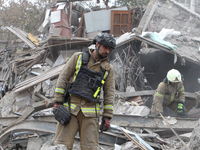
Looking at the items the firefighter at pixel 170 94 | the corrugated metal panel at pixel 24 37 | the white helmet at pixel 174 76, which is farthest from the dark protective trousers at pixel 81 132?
the corrugated metal panel at pixel 24 37

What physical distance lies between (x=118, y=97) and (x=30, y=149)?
3.41 metres

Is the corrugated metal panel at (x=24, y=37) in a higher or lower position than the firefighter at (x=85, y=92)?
higher

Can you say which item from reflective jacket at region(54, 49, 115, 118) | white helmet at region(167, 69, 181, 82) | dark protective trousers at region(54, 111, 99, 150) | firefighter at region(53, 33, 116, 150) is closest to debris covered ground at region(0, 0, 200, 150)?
dark protective trousers at region(54, 111, 99, 150)

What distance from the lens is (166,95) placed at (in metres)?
5.48

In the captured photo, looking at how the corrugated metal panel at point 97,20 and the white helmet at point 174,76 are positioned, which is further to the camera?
the corrugated metal panel at point 97,20

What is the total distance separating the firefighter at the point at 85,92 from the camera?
102 inches

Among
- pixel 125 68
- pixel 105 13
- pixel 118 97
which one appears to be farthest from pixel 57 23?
pixel 118 97

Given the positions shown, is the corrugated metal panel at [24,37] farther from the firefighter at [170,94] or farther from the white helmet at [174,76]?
the white helmet at [174,76]

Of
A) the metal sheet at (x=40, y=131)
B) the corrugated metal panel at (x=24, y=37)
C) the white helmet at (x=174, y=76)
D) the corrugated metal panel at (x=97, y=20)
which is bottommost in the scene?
the metal sheet at (x=40, y=131)

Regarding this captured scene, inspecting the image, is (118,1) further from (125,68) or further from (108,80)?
(108,80)

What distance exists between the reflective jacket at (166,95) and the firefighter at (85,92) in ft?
9.24

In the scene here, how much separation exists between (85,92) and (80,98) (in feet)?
0.36

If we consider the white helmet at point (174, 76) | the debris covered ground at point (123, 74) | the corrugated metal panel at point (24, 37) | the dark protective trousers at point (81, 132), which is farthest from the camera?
the corrugated metal panel at point (24, 37)

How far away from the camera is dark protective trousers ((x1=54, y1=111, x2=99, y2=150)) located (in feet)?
8.33
